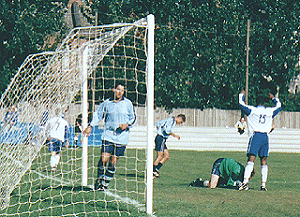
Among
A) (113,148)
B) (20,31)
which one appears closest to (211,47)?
(20,31)

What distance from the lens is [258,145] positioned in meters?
10.4

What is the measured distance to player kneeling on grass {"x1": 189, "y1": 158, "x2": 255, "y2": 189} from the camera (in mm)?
10492

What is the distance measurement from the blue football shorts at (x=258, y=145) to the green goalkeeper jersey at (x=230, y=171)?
0.42 m

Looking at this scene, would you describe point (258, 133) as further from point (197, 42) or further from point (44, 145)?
point (197, 42)

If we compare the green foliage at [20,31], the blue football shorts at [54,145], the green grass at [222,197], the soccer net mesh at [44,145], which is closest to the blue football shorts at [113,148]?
the soccer net mesh at [44,145]

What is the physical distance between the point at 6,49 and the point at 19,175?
26203 mm

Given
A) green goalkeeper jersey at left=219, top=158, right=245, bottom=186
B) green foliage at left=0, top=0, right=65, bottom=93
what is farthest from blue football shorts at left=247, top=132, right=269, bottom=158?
green foliage at left=0, top=0, right=65, bottom=93

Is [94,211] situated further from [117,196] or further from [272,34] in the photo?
[272,34]

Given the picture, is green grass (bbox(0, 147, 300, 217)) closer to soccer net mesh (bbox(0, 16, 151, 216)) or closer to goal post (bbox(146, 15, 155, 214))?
soccer net mesh (bbox(0, 16, 151, 216))

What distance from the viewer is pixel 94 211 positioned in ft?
24.7

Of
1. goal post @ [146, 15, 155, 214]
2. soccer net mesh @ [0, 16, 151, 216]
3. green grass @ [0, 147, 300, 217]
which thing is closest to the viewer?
goal post @ [146, 15, 155, 214]

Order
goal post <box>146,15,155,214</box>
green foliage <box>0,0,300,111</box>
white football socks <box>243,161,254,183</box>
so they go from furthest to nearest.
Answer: green foliage <box>0,0,300,111</box> < white football socks <box>243,161,254,183</box> < goal post <box>146,15,155,214</box>

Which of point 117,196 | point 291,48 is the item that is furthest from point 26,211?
point 291,48

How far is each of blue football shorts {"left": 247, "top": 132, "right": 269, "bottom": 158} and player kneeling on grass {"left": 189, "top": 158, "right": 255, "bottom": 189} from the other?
45 centimetres
